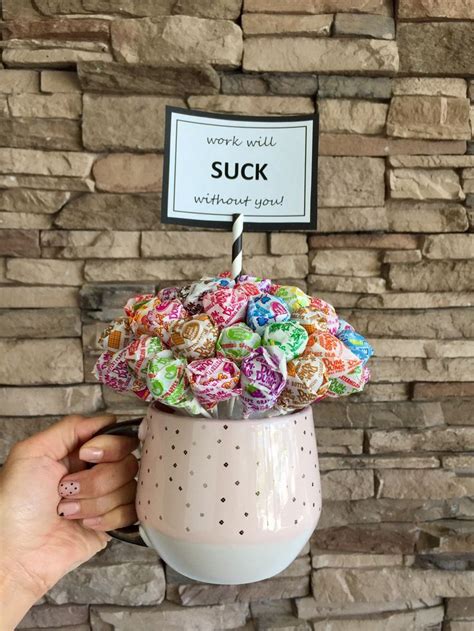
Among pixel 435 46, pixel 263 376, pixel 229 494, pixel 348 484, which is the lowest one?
pixel 348 484

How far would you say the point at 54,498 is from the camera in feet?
2.04

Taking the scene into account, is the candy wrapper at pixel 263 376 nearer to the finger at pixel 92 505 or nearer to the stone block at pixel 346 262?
the finger at pixel 92 505

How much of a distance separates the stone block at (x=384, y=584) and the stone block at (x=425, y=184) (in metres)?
0.58

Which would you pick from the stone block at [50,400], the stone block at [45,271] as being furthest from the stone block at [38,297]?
the stone block at [50,400]

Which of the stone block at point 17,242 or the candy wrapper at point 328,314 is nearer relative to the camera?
the candy wrapper at point 328,314

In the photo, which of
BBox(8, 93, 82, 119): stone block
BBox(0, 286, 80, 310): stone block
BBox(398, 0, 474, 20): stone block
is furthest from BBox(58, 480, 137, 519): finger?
BBox(398, 0, 474, 20): stone block

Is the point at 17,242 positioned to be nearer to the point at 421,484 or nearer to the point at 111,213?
the point at 111,213

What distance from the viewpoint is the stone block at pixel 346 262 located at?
2.81 ft

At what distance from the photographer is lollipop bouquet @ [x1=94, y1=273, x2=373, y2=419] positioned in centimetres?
45

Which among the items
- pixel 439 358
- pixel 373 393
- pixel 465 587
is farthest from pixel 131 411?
pixel 465 587

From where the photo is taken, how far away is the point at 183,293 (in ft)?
1.73

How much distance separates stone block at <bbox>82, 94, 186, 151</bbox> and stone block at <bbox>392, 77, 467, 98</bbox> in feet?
1.09

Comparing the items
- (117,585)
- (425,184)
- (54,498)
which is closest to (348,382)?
(54,498)

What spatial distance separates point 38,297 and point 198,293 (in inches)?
16.8
